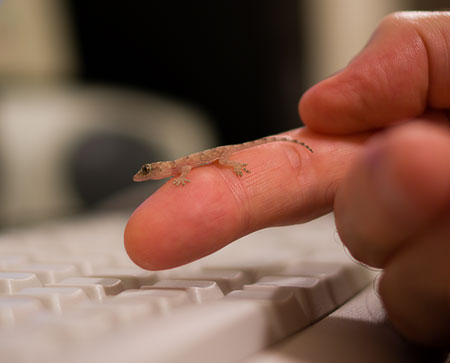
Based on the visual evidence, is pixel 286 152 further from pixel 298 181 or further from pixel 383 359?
pixel 383 359

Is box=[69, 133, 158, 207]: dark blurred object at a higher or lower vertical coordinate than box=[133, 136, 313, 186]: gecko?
lower

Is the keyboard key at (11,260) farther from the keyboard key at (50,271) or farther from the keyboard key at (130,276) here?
the keyboard key at (130,276)

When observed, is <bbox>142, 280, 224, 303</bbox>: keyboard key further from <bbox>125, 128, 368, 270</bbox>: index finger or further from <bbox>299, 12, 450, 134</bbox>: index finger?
<bbox>299, 12, 450, 134</bbox>: index finger

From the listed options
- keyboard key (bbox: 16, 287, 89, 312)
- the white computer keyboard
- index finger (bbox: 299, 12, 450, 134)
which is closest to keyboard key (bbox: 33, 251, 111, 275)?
the white computer keyboard

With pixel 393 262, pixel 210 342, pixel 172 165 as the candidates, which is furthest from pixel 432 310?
pixel 172 165

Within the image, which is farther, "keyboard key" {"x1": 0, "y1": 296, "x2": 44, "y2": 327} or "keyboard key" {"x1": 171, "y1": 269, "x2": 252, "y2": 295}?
"keyboard key" {"x1": 171, "y1": 269, "x2": 252, "y2": 295}

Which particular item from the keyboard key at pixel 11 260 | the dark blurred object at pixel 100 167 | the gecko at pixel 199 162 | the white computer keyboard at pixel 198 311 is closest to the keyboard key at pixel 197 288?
the white computer keyboard at pixel 198 311

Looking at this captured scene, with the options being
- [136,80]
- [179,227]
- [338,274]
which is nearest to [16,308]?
[179,227]
